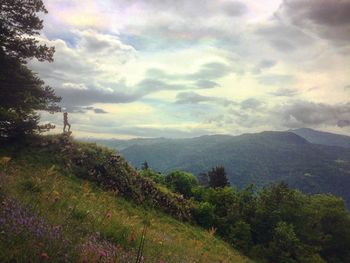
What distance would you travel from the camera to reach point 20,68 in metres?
21.3

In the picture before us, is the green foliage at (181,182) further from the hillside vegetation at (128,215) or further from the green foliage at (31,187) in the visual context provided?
the green foliage at (31,187)

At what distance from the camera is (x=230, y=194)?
40.1 m

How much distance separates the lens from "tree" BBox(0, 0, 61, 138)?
20.4 metres

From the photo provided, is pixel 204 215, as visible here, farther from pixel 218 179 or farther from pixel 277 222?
pixel 218 179

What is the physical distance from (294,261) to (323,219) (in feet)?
72.1

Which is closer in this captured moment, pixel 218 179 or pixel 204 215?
pixel 204 215

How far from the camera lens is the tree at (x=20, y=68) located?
20.4 metres

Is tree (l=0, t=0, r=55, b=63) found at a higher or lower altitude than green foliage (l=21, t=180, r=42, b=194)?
higher

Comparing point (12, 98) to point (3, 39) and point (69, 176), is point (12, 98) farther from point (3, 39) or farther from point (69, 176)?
point (69, 176)

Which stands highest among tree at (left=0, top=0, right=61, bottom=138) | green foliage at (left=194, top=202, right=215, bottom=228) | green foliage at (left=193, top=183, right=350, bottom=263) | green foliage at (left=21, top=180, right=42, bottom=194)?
tree at (left=0, top=0, right=61, bottom=138)

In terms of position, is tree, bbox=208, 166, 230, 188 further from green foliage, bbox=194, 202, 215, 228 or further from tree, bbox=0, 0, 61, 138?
tree, bbox=0, 0, 61, 138

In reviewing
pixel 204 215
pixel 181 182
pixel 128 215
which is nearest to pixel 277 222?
pixel 181 182

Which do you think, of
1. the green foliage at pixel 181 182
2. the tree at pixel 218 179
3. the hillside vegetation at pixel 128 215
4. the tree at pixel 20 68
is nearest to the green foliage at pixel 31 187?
the hillside vegetation at pixel 128 215

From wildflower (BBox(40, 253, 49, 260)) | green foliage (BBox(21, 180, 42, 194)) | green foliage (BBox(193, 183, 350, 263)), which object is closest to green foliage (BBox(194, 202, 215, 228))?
green foliage (BBox(193, 183, 350, 263))
